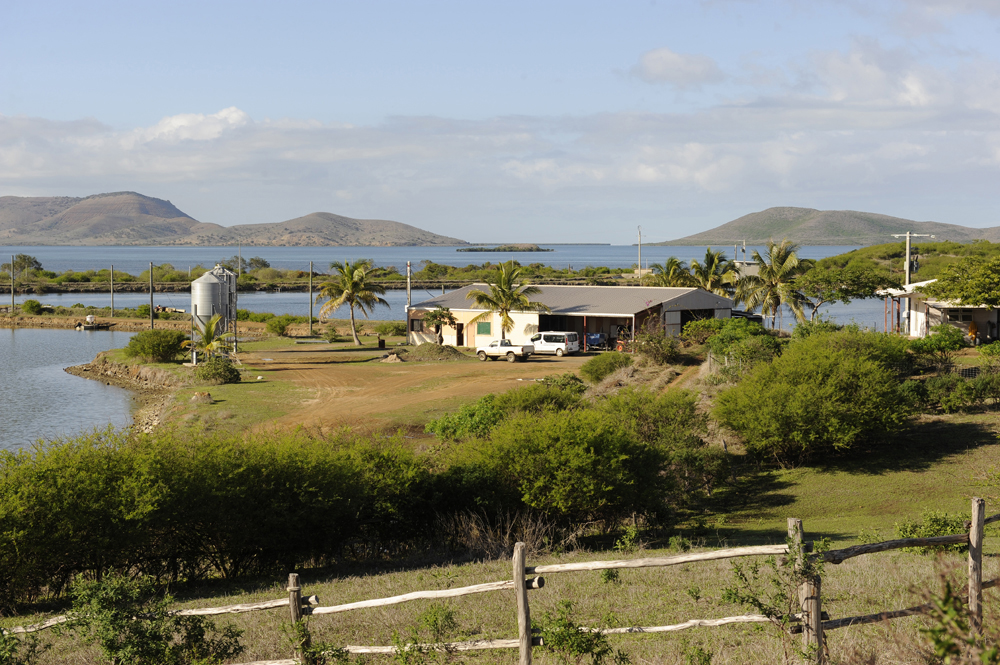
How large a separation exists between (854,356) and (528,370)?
17.3 meters

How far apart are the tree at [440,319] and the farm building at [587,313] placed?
0.31 metres

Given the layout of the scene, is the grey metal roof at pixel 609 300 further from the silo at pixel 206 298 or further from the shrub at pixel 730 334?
the silo at pixel 206 298

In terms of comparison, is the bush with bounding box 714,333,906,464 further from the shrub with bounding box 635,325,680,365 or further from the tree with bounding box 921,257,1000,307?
the tree with bounding box 921,257,1000,307

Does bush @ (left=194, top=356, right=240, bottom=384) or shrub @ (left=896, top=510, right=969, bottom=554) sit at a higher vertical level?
bush @ (left=194, top=356, right=240, bottom=384)

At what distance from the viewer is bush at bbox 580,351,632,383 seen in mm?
36594

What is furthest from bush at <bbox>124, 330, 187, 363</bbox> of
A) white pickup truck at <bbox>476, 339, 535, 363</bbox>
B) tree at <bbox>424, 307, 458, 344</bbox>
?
white pickup truck at <bbox>476, 339, 535, 363</bbox>

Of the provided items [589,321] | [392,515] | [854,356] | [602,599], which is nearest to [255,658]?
[602,599]

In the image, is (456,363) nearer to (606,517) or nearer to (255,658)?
(606,517)

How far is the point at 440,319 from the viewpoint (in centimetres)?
5119

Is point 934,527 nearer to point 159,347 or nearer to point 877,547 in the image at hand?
point 877,547

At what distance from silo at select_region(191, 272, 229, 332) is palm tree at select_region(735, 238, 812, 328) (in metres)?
32.1

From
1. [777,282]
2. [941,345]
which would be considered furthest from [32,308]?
[941,345]

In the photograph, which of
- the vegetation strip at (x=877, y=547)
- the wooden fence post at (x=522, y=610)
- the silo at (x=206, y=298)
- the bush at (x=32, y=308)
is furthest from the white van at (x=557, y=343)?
the bush at (x=32, y=308)

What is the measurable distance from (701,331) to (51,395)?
3326 centimetres
